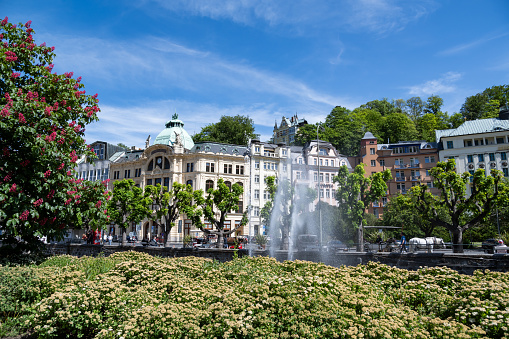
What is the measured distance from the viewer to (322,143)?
63375 mm

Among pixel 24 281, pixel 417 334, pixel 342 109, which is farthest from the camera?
pixel 342 109

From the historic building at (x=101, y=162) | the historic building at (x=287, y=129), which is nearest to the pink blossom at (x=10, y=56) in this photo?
the historic building at (x=101, y=162)

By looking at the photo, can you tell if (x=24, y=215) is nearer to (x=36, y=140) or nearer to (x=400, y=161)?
(x=36, y=140)

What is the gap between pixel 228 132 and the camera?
78562mm

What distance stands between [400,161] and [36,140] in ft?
215

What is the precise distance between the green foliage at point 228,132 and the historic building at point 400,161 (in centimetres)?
2462

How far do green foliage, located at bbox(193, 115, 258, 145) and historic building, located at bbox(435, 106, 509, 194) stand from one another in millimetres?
38927

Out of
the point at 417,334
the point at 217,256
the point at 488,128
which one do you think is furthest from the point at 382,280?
the point at 488,128

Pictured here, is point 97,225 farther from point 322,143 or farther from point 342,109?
point 342,109

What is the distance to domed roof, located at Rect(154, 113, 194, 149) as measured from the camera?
63416 millimetres

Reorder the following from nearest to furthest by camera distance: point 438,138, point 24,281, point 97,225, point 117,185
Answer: point 24,281 < point 97,225 < point 117,185 < point 438,138

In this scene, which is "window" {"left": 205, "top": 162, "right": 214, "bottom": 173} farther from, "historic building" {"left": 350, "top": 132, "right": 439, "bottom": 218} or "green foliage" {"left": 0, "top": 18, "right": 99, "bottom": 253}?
"green foliage" {"left": 0, "top": 18, "right": 99, "bottom": 253}

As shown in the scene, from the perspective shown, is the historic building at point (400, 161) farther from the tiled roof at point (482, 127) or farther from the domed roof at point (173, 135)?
the domed roof at point (173, 135)

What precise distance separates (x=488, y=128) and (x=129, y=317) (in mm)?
68408
